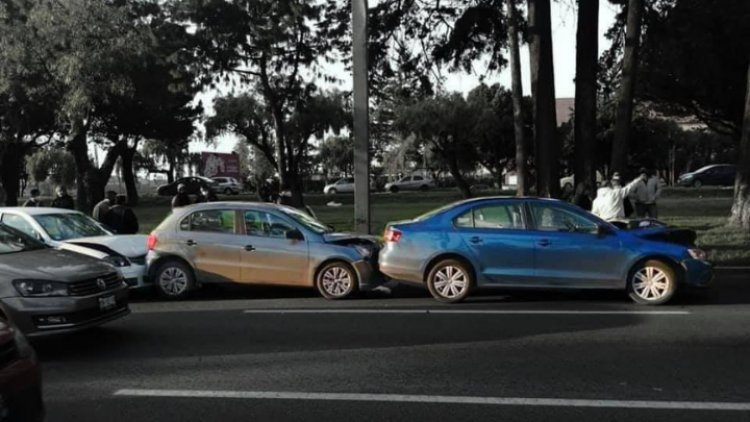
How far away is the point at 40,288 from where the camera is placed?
21.7 ft

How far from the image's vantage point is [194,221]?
11.0 meters

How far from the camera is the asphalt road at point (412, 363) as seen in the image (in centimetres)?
518

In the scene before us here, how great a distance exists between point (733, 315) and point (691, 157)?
67971 mm

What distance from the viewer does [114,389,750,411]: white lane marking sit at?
16.9ft

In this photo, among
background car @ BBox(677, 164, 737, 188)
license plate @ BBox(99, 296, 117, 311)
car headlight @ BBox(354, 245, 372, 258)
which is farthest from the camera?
background car @ BBox(677, 164, 737, 188)

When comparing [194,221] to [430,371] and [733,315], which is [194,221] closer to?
[430,371]

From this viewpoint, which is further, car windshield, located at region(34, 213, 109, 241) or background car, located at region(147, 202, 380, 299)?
car windshield, located at region(34, 213, 109, 241)

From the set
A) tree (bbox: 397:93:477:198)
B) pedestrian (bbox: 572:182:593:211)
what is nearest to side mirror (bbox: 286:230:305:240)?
pedestrian (bbox: 572:182:593:211)

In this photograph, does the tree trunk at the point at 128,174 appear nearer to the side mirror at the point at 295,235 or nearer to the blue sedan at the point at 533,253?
the side mirror at the point at 295,235

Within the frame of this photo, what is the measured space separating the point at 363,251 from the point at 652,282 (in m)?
4.05

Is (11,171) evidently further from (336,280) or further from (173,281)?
(336,280)

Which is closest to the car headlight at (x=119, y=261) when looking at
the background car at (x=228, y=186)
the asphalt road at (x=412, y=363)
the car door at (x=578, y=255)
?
the asphalt road at (x=412, y=363)

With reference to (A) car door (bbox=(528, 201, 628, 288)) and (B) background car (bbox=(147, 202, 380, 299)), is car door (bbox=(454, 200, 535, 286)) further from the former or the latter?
(B) background car (bbox=(147, 202, 380, 299))

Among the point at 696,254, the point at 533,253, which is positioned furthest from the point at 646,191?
the point at 533,253
